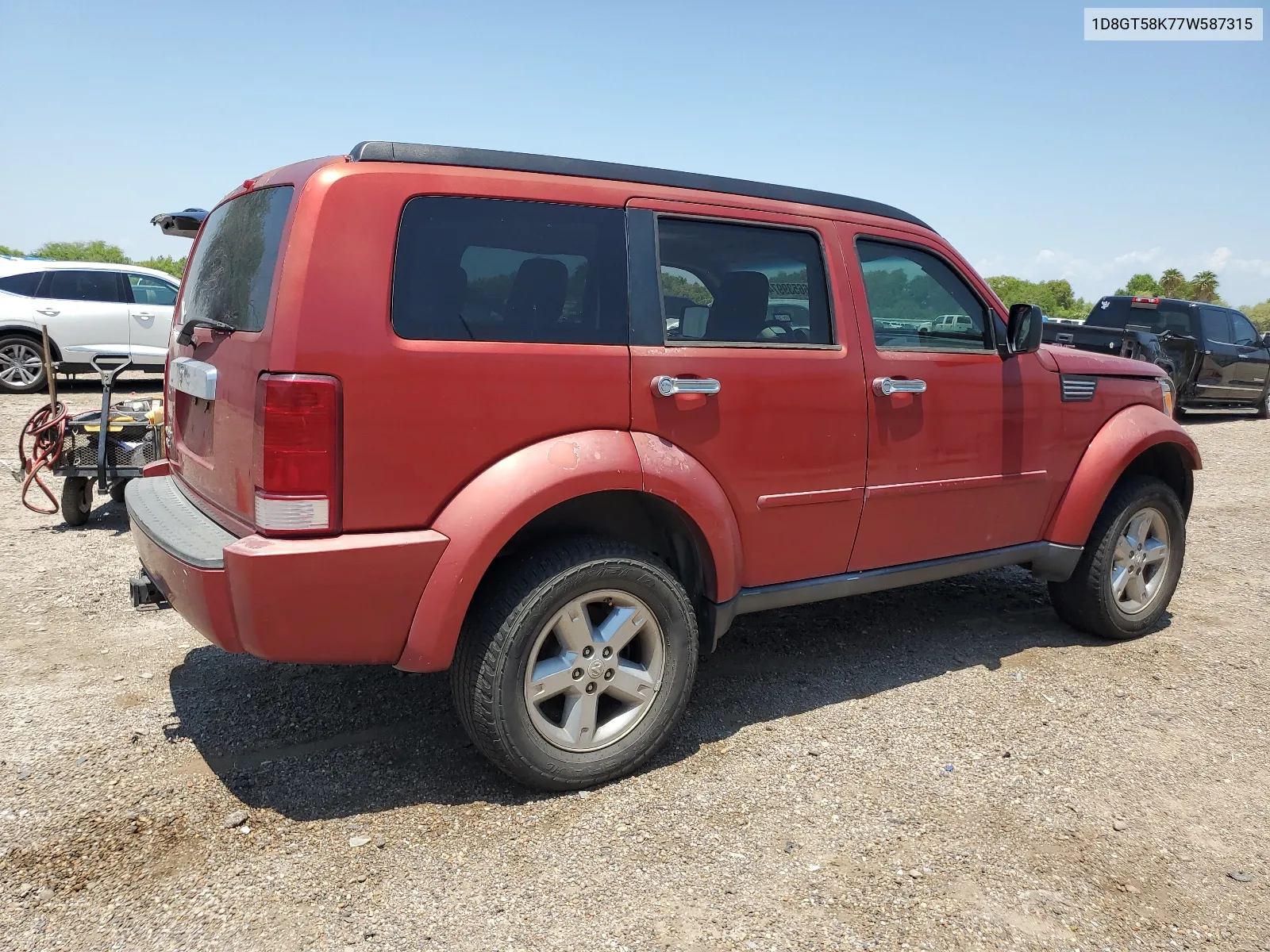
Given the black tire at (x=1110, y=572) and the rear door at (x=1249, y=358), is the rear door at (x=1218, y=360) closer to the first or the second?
the rear door at (x=1249, y=358)

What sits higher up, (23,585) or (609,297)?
(609,297)

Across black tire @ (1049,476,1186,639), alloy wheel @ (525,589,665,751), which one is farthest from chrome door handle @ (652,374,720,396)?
black tire @ (1049,476,1186,639)

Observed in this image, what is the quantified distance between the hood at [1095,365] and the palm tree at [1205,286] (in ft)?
154

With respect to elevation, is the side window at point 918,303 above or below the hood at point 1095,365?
above

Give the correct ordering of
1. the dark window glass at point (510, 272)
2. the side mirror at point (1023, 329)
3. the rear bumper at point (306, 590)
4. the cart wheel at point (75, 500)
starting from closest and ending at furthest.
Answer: the rear bumper at point (306, 590), the dark window glass at point (510, 272), the side mirror at point (1023, 329), the cart wheel at point (75, 500)

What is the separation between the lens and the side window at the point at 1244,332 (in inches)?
586

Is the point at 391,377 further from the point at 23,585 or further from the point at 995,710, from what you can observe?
the point at 23,585

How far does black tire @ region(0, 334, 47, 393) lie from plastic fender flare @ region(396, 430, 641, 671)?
463 inches

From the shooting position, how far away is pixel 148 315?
1258 cm

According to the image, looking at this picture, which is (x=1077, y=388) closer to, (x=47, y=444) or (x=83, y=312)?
(x=47, y=444)

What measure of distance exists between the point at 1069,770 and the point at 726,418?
1.79 metres

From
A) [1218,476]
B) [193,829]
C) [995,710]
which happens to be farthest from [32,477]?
[1218,476]

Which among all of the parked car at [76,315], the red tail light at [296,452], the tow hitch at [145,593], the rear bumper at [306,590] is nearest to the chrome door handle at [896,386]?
the rear bumper at [306,590]

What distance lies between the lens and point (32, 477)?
6.09 metres
